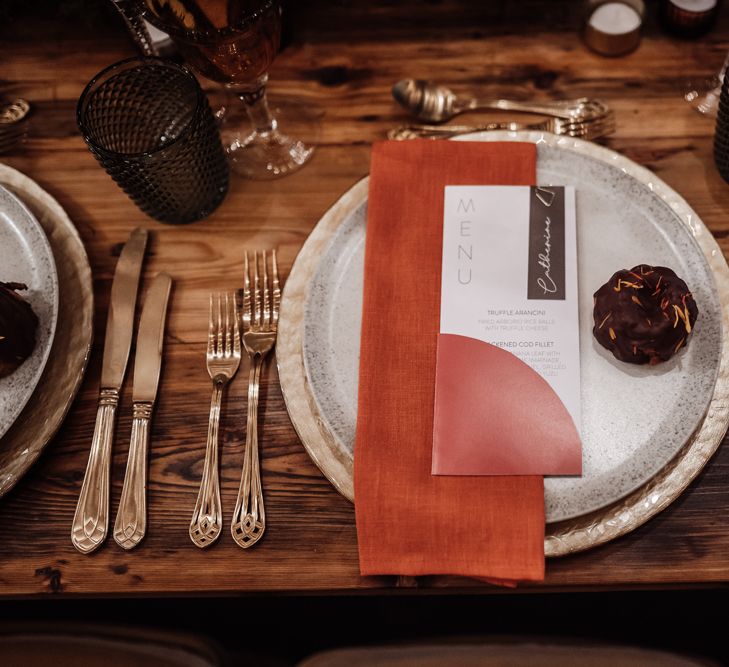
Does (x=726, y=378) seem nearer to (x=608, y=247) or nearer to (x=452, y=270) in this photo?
(x=608, y=247)

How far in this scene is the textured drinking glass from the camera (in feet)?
2.29

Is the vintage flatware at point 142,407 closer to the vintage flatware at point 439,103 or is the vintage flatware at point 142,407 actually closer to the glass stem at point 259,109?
the glass stem at point 259,109

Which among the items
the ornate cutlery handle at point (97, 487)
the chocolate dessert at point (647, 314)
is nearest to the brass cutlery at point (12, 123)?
the ornate cutlery handle at point (97, 487)

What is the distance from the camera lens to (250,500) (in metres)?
0.65

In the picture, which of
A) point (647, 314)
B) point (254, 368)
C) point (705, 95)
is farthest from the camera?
point (705, 95)

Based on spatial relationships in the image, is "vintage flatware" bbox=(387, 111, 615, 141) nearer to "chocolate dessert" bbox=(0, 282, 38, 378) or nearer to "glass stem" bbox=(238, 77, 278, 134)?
"glass stem" bbox=(238, 77, 278, 134)

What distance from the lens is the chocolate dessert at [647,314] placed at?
1.95ft

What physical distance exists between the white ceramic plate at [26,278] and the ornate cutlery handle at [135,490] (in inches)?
4.2

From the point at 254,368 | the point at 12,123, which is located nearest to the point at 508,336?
the point at 254,368

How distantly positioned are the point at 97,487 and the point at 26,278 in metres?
0.24

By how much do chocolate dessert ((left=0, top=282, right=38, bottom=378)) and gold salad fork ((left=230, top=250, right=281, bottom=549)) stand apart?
212 mm

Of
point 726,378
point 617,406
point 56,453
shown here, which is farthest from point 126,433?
point 726,378

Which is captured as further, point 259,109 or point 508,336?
point 259,109

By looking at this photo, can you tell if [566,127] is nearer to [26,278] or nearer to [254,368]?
[254,368]
